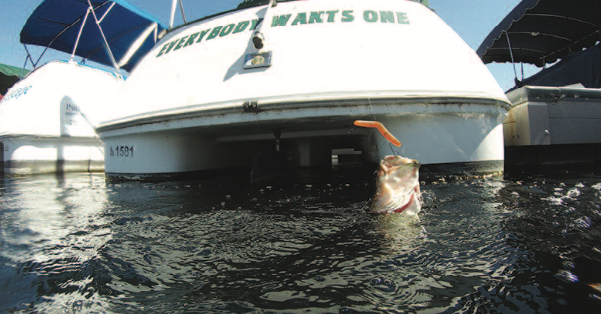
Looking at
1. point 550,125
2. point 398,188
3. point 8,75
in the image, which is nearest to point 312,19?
point 398,188

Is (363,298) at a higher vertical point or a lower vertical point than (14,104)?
lower

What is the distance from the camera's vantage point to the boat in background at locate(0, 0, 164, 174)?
571cm

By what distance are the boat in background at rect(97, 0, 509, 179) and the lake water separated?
33.6 inches

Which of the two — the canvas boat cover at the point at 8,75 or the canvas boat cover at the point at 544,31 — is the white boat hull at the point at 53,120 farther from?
the canvas boat cover at the point at 544,31

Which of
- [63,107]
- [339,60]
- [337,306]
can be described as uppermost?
[63,107]

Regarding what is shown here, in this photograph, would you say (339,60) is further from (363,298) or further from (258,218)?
(363,298)

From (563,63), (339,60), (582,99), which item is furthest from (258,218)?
(563,63)

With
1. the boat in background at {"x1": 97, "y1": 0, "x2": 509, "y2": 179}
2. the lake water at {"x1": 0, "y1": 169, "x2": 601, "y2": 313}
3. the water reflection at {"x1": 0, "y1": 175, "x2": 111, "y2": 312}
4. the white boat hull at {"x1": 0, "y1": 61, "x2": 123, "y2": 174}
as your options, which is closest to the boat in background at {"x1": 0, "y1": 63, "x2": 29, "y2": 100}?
the white boat hull at {"x1": 0, "y1": 61, "x2": 123, "y2": 174}

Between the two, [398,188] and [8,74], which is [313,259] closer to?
[398,188]

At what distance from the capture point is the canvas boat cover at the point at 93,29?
6.55m

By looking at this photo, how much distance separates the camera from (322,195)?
7.02 ft

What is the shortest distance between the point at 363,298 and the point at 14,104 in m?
8.36

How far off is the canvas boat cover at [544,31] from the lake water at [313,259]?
24.5 feet

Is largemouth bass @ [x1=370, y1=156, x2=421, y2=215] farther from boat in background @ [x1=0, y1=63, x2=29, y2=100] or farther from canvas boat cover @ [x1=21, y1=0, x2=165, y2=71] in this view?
boat in background @ [x1=0, y1=63, x2=29, y2=100]
